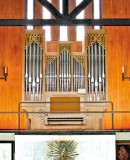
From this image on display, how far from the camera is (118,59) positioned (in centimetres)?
1438

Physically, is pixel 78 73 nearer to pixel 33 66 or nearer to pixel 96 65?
pixel 96 65

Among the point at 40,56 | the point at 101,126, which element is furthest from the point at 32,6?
the point at 101,126

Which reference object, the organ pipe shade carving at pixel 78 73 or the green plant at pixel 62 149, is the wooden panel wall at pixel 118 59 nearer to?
the organ pipe shade carving at pixel 78 73

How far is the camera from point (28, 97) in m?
12.9

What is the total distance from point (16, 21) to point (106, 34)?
2.88 meters

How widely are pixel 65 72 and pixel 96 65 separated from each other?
3.03 feet

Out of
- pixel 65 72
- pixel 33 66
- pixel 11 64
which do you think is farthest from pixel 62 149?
pixel 11 64

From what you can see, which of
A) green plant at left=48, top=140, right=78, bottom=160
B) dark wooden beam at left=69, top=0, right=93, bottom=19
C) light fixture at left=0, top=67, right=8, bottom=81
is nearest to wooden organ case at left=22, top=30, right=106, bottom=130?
light fixture at left=0, top=67, right=8, bottom=81

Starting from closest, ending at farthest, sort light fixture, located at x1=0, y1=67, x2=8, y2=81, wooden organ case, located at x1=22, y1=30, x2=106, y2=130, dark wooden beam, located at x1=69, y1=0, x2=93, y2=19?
1. dark wooden beam, located at x1=69, y1=0, x2=93, y2=19
2. wooden organ case, located at x1=22, y1=30, x2=106, y2=130
3. light fixture, located at x1=0, y1=67, x2=8, y2=81

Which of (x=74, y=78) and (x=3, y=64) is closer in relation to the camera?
(x=74, y=78)

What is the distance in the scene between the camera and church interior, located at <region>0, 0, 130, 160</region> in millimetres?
11688

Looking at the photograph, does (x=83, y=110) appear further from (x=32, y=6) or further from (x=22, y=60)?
(x=32, y=6)

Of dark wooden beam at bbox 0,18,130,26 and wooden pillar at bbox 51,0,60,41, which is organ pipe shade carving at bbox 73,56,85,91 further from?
dark wooden beam at bbox 0,18,130,26

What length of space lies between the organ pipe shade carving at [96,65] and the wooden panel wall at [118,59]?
118 centimetres
